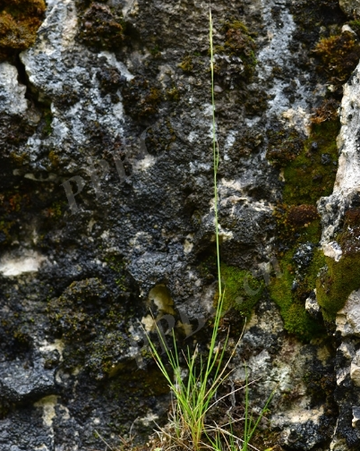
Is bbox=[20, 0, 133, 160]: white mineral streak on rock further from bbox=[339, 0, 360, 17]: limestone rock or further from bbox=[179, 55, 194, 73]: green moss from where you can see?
bbox=[339, 0, 360, 17]: limestone rock

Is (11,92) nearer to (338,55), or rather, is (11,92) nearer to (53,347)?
(53,347)

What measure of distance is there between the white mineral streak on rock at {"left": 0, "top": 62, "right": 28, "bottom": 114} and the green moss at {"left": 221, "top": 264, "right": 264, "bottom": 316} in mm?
1197

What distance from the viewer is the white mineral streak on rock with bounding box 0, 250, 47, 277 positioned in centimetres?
253

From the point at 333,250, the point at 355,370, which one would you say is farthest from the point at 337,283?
the point at 355,370

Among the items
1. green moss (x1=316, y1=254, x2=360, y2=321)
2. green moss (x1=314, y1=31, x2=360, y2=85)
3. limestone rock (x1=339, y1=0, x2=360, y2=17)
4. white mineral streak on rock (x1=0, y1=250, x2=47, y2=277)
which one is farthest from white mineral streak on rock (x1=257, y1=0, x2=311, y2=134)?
white mineral streak on rock (x1=0, y1=250, x2=47, y2=277)

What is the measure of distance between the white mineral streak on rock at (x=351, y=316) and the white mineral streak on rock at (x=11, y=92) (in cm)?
159

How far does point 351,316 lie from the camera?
2.03m

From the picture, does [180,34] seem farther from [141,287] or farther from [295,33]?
[141,287]

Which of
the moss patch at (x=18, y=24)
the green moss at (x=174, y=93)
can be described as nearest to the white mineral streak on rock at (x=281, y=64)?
the green moss at (x=174, y=93)

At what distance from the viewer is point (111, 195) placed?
249 cm

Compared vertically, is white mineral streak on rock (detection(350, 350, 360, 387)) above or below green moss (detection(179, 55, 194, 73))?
below

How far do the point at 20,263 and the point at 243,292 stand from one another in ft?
3.38

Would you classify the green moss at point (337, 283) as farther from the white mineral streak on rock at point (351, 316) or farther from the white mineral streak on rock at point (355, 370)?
the white mineral streak on rock at point (355, 370)

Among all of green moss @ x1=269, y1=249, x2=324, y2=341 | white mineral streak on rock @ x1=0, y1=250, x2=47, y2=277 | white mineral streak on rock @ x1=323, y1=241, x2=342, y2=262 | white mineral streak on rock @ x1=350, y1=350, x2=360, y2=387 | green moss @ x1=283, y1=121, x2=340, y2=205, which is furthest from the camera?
white mineral streak on rock @ x1=0, y1=250, x2=47, y2=277
